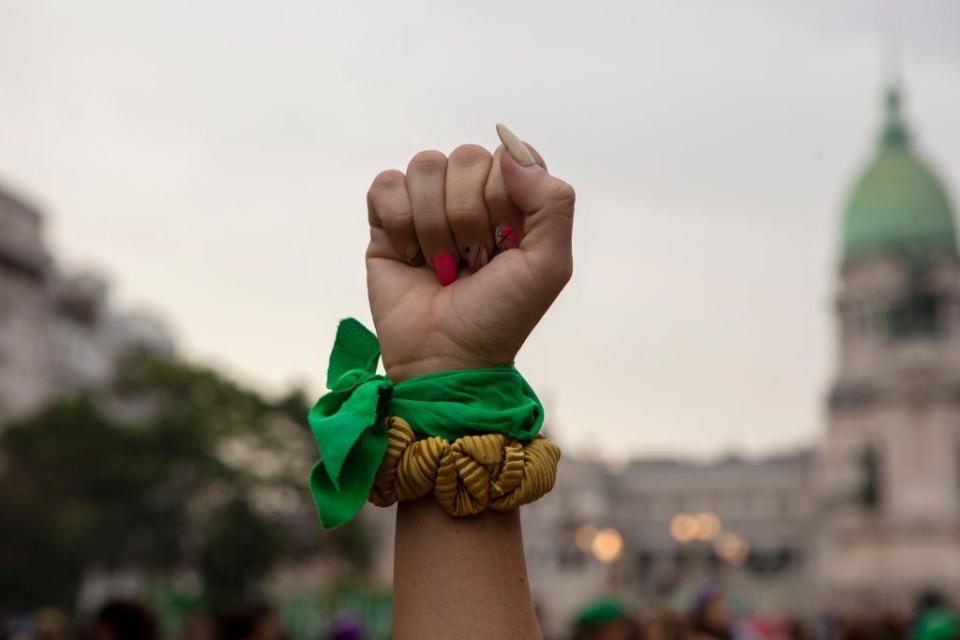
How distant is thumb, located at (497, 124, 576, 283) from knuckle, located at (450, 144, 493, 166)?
11 centimetres

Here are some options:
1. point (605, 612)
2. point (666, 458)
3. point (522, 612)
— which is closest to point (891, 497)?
point (666, 458)

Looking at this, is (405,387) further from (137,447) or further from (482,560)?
(137,447)

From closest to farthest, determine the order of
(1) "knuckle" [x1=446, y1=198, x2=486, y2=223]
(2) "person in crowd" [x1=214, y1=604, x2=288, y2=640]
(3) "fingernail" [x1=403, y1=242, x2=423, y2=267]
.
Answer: (1) "knuckle" [x1=446, y1=198, x2=486, y2=223] < (3) "fingernail" [x1=403, y1=242, x2=423, y2=267] < (2) "person in crowd" [x1=214, y1=604, x2=288, y2=640]

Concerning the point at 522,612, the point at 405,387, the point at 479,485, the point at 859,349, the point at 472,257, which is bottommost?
the point at 522,612

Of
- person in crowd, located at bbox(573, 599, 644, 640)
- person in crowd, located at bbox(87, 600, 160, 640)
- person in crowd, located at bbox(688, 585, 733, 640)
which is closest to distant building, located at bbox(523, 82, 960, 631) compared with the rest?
person in crowd, located at bbox(573, 599, 644, 640)

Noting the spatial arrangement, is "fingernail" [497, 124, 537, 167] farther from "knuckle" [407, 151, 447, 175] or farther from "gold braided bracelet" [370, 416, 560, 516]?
"gold braided bracelet" [370, 416, 560, 516]

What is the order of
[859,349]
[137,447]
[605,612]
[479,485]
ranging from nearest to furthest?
[479,485]
[605,612]
[137,447]
[859,349]

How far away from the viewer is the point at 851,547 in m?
85.3

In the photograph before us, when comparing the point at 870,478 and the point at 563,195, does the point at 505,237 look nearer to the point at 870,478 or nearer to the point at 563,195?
the point at 563,195

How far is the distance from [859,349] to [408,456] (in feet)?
330

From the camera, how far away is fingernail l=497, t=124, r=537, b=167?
357cm

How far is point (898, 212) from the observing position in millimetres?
102812

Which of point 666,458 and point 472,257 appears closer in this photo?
point 472,257

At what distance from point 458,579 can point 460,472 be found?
0.27 meters
